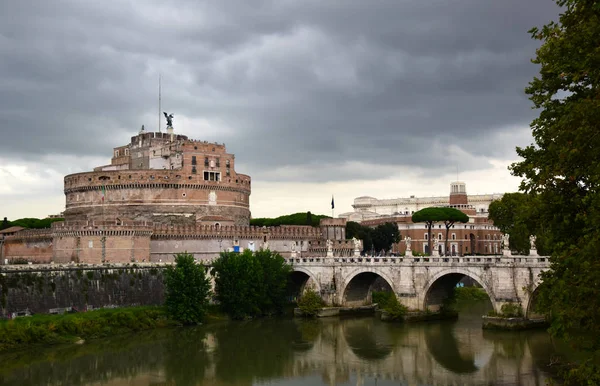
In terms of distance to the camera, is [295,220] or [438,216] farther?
[438,216]

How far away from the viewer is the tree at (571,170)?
13.8 meters

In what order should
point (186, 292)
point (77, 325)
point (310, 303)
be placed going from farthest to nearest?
1. point (310, 303)
2. point (186, 292)
3. point (77, 325)

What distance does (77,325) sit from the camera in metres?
38.1

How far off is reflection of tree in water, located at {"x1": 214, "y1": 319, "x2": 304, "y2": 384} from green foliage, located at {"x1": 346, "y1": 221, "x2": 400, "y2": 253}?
3181 centimetres

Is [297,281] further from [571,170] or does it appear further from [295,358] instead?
[571,170]

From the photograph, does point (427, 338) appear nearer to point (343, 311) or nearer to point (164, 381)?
point (343, 311)

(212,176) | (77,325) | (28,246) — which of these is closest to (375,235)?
(212,176)

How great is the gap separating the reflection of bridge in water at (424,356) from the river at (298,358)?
5 centimetres

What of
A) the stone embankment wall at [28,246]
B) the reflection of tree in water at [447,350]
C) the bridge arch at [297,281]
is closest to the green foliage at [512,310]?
the reflection of tree in water at [447,350]

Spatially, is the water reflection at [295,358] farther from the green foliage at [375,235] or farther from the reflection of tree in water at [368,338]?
the green foliage at [375,235]

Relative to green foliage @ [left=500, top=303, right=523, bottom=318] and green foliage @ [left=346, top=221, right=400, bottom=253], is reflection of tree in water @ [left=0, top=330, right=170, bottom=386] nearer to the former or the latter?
green foliage @ [left=500, top=303, right=523, bottom=318]

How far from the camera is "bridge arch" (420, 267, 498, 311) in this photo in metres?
42.6

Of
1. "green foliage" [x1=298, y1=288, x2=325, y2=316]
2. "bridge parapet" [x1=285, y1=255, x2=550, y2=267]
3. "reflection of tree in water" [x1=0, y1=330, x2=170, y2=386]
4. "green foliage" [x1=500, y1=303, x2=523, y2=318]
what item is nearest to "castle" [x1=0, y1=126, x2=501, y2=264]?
"bridge parapet" [x1=285, y1=255, x2=550, y2=267]

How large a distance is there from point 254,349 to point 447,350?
400 inches
